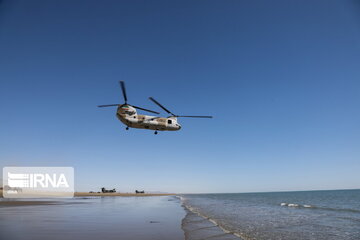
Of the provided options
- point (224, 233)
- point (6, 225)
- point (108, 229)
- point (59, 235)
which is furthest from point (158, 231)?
point (6, 225)

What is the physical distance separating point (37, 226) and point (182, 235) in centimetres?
893

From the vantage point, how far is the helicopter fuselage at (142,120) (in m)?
21.9

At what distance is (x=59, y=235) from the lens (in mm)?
12203

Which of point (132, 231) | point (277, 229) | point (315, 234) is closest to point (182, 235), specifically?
point (132, 231)

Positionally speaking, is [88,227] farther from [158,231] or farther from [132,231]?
[158,231]

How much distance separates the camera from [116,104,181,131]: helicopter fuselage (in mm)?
21919

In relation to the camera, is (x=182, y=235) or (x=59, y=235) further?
(x=182, y=235)

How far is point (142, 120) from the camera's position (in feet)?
74.5

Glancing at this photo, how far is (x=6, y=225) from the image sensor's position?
14.7 meters

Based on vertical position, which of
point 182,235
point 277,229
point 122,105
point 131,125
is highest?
point 122,105

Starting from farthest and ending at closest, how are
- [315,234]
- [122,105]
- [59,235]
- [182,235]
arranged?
[122,105] < [315,234] < [182,235] < [59,235]

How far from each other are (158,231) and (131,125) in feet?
35.4

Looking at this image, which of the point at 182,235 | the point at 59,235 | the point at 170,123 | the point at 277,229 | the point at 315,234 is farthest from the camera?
the point at 170,123

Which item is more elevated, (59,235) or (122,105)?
(122,105)
